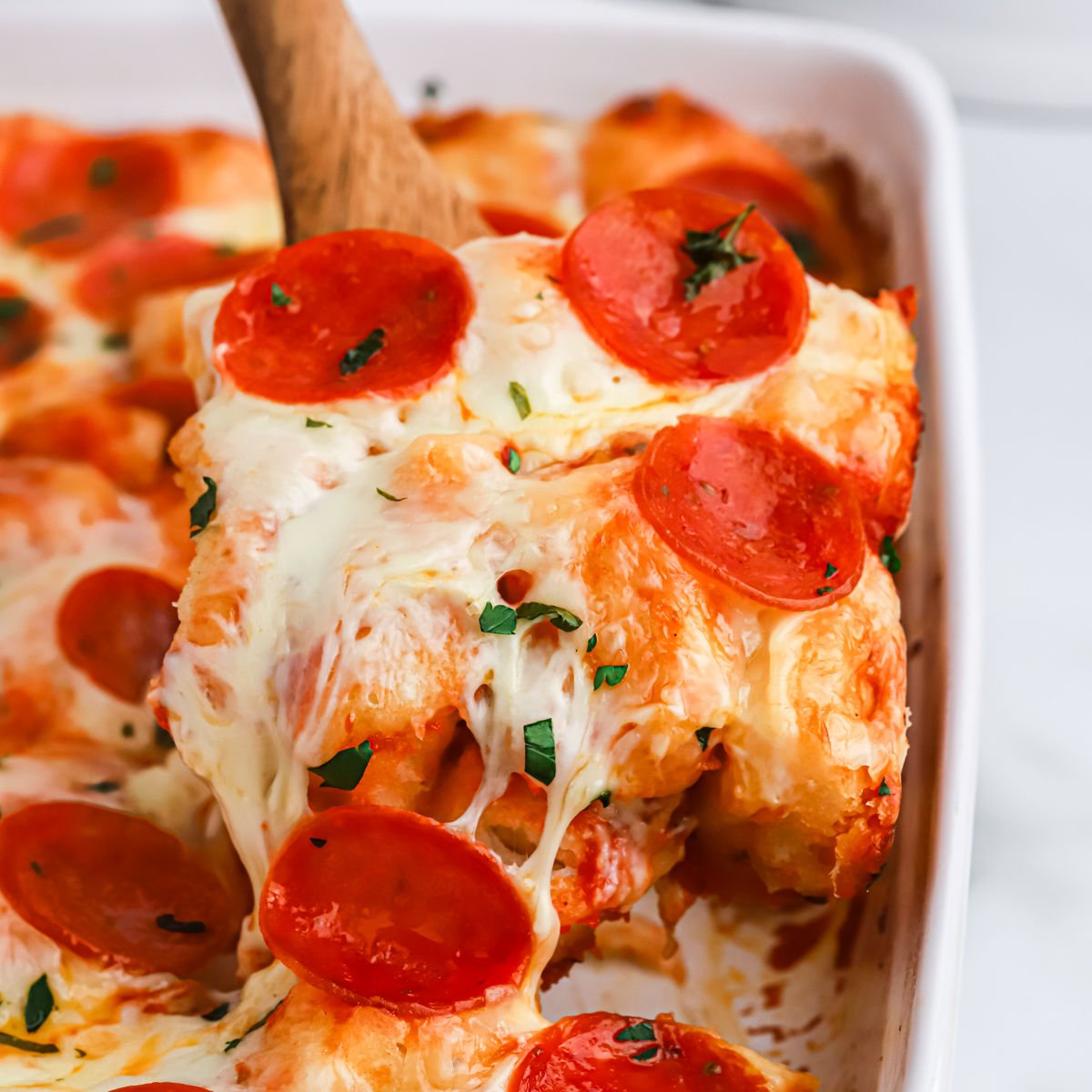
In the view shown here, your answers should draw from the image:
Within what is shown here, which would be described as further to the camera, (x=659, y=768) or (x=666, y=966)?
(x=666, y=966)

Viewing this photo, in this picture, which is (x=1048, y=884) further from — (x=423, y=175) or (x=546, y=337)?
(x=423, y=175)

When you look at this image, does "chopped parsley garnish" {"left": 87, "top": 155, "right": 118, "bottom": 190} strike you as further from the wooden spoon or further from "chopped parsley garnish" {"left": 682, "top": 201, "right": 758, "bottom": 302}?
"chopped parsley garnish" {"left": 682, "top": 201, "right": 758, "bottom": 302}

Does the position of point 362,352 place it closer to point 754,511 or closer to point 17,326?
point 754,511

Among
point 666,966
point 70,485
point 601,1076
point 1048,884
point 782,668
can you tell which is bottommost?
point 1048,884

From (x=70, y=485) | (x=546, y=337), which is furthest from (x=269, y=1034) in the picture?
(x=70, y=485)

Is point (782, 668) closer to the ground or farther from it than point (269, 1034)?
farther from it


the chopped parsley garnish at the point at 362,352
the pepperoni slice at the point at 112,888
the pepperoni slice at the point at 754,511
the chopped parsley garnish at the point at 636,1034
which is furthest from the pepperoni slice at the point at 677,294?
the pepperoni slice at the point at 112,888

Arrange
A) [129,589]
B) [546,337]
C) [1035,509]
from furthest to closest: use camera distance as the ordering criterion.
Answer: [1035,509] < [129,589] < [546,337]

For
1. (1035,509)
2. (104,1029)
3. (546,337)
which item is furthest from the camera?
(1035,509)

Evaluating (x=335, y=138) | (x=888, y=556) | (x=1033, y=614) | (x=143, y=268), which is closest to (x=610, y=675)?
(x=888, y=556)

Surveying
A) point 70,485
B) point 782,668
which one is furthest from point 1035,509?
point 70,485
